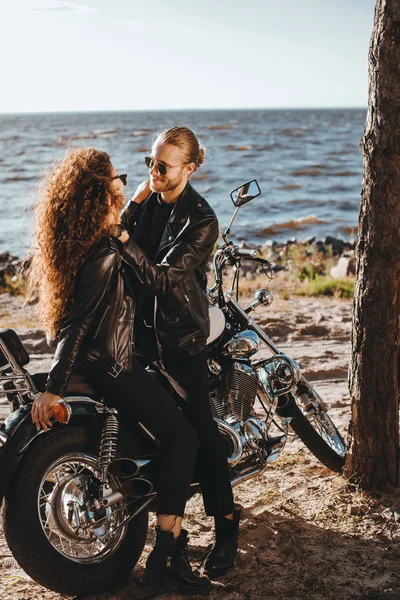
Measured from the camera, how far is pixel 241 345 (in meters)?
4.20

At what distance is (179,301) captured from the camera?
3625mm

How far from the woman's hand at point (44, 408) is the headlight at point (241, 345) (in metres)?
1.28

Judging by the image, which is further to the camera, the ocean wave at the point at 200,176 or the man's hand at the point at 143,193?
the ocean wave at the point at 200,176

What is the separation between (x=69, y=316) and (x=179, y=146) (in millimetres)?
1065

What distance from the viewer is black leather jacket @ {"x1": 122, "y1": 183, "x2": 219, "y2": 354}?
358cm

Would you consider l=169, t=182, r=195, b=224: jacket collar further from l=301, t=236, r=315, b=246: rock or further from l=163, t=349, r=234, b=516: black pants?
l=301, t=236, r=315, b=246: rock

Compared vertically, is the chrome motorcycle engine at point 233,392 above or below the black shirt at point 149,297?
below

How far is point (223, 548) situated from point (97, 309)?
145 cm

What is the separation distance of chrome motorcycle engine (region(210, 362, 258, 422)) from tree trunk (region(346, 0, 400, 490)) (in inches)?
28.2

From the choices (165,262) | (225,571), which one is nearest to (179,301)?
(165,262)

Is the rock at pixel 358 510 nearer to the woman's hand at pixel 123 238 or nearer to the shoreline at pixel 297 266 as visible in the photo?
the woman's hand at pixel 123 238

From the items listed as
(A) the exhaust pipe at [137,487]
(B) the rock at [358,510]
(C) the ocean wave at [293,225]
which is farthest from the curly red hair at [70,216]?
(C) the ocean wave at [293,225]

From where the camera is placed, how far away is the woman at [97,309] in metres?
3.20

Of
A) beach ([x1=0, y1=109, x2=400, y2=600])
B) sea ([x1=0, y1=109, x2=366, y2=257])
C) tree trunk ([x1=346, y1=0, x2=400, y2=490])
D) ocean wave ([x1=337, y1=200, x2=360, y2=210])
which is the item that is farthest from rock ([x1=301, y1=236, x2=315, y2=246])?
tree trunk ([x1=346, y1=0, x2=400, y2=490])
